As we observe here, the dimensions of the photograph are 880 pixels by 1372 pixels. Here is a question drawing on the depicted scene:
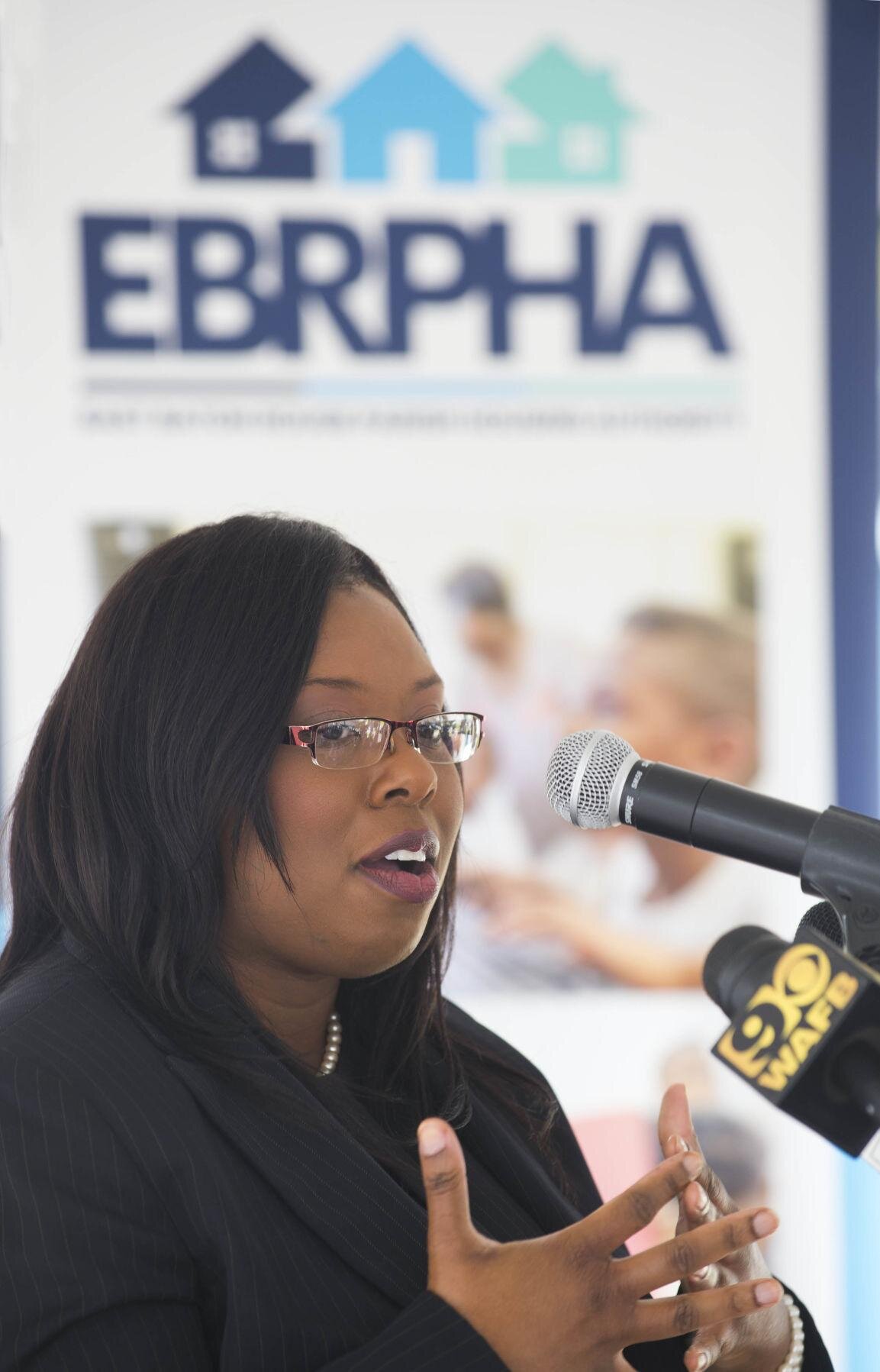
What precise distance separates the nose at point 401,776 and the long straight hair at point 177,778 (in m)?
0.12

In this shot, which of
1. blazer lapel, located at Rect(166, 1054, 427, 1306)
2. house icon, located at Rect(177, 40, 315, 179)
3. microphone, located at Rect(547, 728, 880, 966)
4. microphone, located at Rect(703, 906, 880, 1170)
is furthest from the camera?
house icon, located at Rect(177, 40, 315, 179)

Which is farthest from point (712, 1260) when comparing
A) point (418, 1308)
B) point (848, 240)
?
point (848, 240)

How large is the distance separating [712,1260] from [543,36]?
9.65 ft

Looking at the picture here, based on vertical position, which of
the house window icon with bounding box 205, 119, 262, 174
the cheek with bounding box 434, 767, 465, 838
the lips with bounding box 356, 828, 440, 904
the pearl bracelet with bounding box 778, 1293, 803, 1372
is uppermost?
the house window icon with bounding box 205, 119, 262, 174

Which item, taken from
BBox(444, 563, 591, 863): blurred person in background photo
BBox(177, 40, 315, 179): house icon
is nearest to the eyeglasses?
BBox(444, 563, 591, 863): blurred person in background photo

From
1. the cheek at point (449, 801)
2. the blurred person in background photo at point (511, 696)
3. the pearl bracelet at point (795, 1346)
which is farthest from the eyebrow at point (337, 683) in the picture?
the blurred person in background photo at point (511, 696)

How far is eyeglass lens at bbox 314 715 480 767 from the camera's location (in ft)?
4.82

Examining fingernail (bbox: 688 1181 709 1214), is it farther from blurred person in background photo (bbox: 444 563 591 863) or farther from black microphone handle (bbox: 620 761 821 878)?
blurred person in background photo (bbox: 444 563 591 863)

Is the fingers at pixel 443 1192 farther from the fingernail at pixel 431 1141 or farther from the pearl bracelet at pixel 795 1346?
the pearl bracelet at pixel 795 1346

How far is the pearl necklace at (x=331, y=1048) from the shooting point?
5.51 feet

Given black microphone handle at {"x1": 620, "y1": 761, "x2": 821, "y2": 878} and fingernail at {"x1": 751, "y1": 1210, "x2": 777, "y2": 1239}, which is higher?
black microphone handle at {"x1": 620, "y1": 761, "x2": 821, "y2": 878}

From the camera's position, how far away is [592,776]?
47.4 inches

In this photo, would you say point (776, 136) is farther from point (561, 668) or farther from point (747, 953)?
point (747, 953)

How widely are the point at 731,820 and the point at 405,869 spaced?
0.52m
